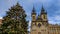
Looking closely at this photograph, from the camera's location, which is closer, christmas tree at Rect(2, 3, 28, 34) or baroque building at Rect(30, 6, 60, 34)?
christmas tree at Rect(2, 3, 28, 34)

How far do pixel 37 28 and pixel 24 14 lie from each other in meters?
66.5

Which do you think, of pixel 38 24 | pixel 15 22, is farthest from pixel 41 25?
pixel 15 22

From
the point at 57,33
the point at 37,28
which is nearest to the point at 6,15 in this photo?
the point at 37,28

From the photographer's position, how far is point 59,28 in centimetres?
9550

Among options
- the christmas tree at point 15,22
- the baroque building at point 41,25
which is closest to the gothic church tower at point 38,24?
the baroque building at point 41,25

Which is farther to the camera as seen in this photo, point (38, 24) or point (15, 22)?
point (38, 24)

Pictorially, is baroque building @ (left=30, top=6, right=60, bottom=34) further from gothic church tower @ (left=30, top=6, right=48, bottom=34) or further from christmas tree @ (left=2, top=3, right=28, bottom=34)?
christmas tree @ (left=2, top=3, right=28, bottom=34)

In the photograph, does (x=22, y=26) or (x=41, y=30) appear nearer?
(x=22, y=26)

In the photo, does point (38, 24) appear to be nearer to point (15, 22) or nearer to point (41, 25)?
point (41, 25)

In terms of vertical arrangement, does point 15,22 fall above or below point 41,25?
below

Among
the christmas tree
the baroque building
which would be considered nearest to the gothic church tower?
the baroque building

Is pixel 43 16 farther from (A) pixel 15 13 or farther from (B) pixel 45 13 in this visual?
(A) pixel 15 13

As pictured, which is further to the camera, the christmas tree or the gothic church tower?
the gothic church tower

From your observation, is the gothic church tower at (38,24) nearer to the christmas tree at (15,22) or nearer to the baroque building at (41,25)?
the baroque building at (41,25)
